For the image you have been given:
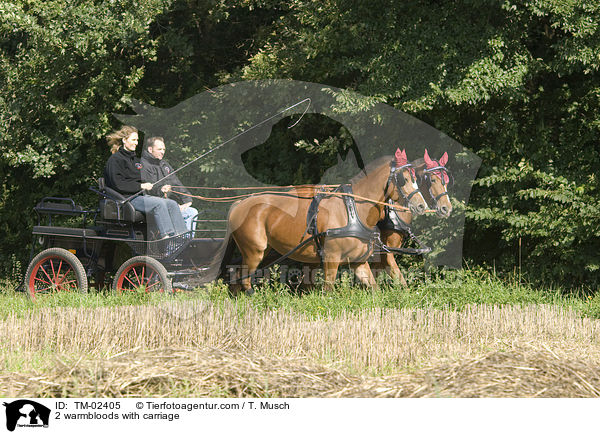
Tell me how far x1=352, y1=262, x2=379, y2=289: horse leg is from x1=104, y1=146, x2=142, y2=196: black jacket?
2.66m

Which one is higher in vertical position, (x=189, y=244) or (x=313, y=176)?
(x=313, y=176)

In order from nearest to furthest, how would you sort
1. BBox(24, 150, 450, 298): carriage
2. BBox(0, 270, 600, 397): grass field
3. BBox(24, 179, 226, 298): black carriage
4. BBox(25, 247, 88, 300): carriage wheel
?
BBox(0, 270, 600, 397): grass field, BBox(24, 150, 450, 298): carriage, BBox(24, 179, 226, 298): black carriage, BBox(25, 247, 88, 300): carriage wheel

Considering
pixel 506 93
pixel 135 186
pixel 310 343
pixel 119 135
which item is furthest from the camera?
pixel 506 93

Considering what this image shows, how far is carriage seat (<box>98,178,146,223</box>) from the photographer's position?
27.2ft

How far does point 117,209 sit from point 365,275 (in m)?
2.87

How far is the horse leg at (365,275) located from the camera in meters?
8.02

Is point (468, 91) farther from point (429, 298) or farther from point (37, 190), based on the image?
point (37, 190)

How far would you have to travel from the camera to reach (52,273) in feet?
29.9

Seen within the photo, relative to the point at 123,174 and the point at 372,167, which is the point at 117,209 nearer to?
the point at 123,174

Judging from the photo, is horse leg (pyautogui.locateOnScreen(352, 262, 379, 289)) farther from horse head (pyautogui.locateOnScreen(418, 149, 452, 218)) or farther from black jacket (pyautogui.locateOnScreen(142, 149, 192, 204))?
black jacket (pyautogui.locateOnScreen(142, 149, 192, 204))

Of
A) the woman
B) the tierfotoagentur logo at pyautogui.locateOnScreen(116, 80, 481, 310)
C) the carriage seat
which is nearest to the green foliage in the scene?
the tierfotoagentur logo at pyautogui.locateOnScreen(116, 80, 481, 310)

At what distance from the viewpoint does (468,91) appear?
9.12m
